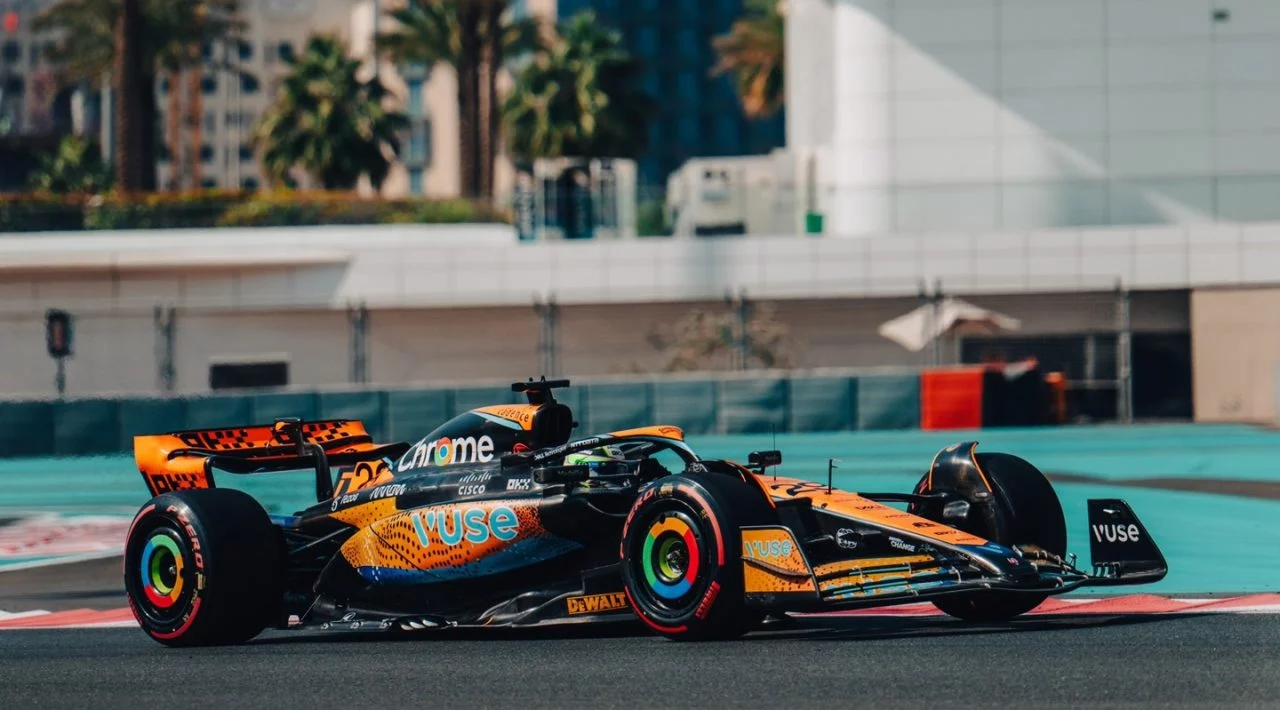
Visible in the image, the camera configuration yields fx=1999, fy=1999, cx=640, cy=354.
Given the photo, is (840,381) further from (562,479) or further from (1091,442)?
(562,479)

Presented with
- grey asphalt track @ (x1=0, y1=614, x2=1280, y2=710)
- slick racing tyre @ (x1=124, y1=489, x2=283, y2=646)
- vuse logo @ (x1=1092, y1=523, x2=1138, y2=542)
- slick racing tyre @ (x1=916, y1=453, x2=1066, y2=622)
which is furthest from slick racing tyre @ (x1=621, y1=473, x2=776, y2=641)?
slick racing tyre @ (x1=124, y1=489, x2=283, y2=646)

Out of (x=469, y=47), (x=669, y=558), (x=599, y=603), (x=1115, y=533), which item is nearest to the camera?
(x=669, y=558)

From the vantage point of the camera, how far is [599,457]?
10195mm

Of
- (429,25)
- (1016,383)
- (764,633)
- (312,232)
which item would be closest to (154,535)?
(764,633)

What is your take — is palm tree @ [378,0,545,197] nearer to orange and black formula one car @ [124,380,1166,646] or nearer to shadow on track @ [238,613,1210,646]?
orange and black formula one car @ [124,380,1166,646]

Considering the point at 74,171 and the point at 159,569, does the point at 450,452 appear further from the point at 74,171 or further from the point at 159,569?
the point at 74,171

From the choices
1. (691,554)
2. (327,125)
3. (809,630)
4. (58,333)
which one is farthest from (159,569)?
(327,125)

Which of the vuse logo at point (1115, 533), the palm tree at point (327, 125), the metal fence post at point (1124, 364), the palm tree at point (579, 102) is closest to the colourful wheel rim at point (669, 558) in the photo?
the vuse logo at point (1115, 533)

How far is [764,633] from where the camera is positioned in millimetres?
9633

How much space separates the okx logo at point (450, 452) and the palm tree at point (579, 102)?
51.2 metres

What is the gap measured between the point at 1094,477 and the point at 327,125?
41.6 meters

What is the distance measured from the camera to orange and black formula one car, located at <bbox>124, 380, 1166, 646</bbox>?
29.4 feet

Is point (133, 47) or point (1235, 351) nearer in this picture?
point (1235, 351)

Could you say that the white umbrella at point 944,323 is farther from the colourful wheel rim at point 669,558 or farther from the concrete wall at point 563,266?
the colourful wheel rim at point 669,558
